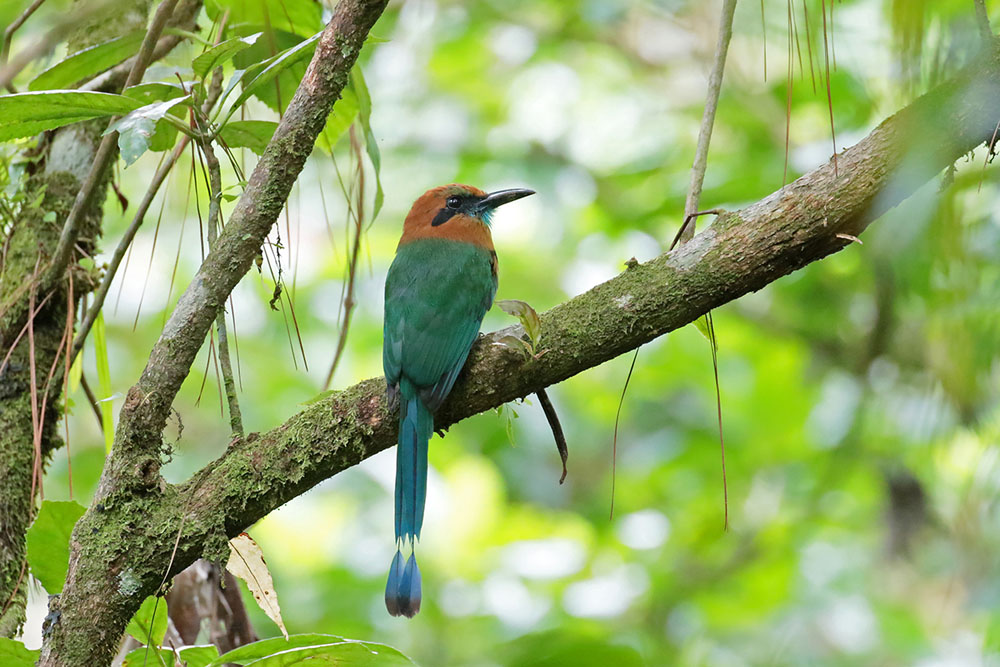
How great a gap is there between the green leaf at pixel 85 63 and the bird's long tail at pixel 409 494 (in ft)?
3.41

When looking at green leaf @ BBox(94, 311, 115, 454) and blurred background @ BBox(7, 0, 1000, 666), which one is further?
blurred background @ BBox(7, 0, 1000, 666)

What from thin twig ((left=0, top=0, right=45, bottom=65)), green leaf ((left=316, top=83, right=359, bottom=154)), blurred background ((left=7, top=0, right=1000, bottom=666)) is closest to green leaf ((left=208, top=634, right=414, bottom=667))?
green leaf ((left=316, top=83, right=359, bottom=154))

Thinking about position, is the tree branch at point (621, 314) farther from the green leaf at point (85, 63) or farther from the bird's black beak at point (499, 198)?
the bird's black beak at point (499, 198)

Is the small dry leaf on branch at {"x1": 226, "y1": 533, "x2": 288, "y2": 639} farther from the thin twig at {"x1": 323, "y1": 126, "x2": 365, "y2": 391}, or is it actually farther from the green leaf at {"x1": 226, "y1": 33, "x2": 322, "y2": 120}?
the green leaf at {"x1": 226, "y1": 33, "x2": 322, "y2": 120}

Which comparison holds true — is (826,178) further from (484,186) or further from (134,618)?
(484,186)

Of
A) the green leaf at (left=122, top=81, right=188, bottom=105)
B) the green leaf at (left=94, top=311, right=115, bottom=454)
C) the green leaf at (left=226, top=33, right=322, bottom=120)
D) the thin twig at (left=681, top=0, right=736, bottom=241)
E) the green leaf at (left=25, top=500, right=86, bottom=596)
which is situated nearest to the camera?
the green leaf at (left=25, top=500, right=86, bottom=596)

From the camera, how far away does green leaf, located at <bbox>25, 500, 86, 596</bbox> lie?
5.41ft

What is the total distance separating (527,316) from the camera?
68.1 inches

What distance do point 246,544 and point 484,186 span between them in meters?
3.78

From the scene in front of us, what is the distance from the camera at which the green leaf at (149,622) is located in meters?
1.73

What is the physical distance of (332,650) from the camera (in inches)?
61.7

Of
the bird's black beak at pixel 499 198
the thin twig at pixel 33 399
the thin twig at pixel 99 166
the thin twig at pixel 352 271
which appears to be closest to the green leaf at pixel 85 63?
the thin twig at pixel 99 166

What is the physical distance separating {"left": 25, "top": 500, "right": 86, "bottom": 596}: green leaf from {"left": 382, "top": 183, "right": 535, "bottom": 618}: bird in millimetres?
635

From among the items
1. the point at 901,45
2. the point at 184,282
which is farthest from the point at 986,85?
the point at 184,282
